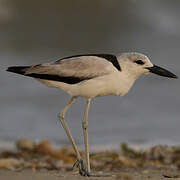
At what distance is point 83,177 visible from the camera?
6.06m

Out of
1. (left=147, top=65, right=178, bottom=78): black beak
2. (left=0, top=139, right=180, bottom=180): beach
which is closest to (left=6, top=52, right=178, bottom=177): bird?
(left=147, top=65, right=178, bottom=78): black beak

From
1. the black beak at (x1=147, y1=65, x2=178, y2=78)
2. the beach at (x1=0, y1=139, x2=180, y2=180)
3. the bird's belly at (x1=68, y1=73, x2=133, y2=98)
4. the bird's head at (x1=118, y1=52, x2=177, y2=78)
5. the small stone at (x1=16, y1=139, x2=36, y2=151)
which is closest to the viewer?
the bird's belly at (x1=68, y1=73, x2=133, y2=98)

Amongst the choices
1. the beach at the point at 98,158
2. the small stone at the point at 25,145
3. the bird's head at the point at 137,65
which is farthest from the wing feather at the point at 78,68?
the small stone at the point at 25,145

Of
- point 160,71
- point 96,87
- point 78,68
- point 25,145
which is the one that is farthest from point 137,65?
point 25,145

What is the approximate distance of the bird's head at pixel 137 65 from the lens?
6.39m

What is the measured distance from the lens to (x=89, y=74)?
623cm

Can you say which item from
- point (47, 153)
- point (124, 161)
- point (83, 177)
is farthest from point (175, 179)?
point (47, 153)

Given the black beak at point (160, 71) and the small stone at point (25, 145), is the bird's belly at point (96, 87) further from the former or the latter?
the small stone at point (25, 145)

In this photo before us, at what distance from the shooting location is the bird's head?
21.0 ft

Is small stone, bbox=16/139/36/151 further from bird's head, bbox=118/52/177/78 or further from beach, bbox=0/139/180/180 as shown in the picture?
bird's head, bbox=118/52/177/78

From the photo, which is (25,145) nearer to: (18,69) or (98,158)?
(98,158)

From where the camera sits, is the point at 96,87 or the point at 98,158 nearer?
the point at 96,87

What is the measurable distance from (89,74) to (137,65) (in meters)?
0.81

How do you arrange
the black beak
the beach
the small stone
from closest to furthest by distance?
the black beak → the beach → the small stone
